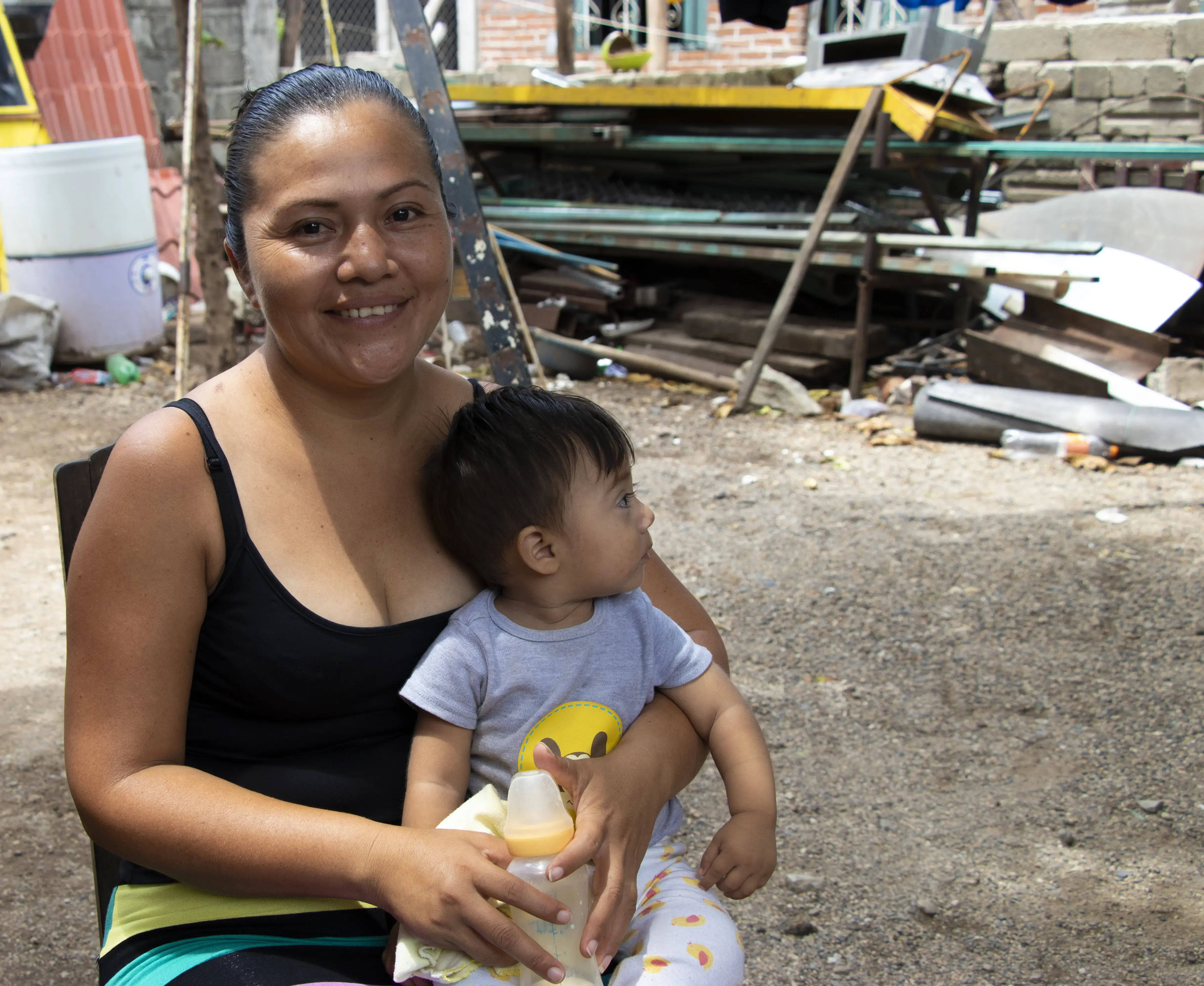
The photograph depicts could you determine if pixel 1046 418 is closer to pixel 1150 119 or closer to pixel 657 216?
pixel 657 216

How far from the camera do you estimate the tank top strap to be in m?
1.38

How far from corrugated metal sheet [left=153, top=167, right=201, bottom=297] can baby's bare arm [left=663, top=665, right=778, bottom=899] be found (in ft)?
30.4

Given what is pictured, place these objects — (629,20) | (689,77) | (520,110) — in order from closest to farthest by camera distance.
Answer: (520,110) → (689,77) → (629,20)

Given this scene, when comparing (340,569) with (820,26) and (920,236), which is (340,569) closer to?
(920,236)

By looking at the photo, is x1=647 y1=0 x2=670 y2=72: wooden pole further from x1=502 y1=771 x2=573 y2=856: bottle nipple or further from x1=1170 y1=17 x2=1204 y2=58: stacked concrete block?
x1=502 y1=771 x2=573 y2=856: bottle nipple

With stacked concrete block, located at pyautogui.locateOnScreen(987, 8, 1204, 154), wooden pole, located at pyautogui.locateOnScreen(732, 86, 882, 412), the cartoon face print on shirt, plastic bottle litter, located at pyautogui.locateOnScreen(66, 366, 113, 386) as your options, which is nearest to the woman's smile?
the cartoon face print on shirt

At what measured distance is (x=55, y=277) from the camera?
7637mm

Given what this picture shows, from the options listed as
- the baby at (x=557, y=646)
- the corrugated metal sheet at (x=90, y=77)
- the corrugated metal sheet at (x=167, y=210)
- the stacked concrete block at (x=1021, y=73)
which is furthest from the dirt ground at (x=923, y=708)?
the stacked concrete block at (x=1021, y=73)

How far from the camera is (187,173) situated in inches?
230

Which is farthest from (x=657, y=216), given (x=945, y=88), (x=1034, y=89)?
(x=1034, y=89)

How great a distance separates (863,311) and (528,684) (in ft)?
19.4

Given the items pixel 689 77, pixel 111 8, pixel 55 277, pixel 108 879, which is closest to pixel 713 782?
pixel 108 879

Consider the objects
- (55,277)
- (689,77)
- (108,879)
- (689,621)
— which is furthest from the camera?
(689,77)

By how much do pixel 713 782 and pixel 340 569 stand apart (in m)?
1.95
